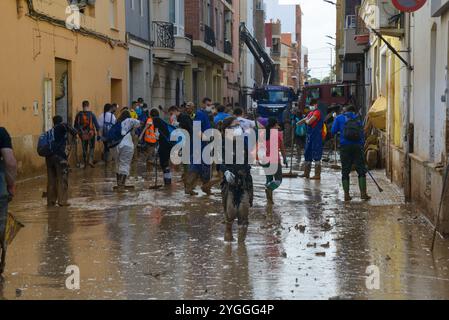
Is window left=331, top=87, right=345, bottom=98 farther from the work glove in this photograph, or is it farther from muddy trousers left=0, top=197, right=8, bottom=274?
muddy trousers left=0, top=197, right=8, bottom=274

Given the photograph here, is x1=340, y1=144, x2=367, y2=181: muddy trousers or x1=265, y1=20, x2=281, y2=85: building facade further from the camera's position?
x1=265, y1=20, x2=281, y2=85: building facade

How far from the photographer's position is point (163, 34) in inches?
1351

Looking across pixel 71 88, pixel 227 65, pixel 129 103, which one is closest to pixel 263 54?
pixel 227 65

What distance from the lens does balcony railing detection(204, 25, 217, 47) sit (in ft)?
136

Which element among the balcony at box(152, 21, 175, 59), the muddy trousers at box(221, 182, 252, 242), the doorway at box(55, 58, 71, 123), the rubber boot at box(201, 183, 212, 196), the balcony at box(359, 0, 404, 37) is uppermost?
the balcony at box(152, 21, 175, 59)

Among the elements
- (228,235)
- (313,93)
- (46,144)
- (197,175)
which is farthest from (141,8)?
(228,235)

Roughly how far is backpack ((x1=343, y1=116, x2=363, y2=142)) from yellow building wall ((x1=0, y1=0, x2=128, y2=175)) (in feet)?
24.9

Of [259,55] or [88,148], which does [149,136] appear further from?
[259,55]

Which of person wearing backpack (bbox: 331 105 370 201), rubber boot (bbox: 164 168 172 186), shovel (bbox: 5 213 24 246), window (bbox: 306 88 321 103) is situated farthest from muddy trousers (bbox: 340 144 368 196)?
window (bbox: 306 88 321 103)

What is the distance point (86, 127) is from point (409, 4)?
A: 1229 centimetres

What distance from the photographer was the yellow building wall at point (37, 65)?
19.2 m

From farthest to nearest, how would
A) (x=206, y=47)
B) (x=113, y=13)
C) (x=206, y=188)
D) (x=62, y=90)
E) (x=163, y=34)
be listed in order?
(x=206, y=47)
(x=163, y=34)
(x=113, y=13)
(x=62, y=90)
(x=206, y=188)

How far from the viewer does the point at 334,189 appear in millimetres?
17547
